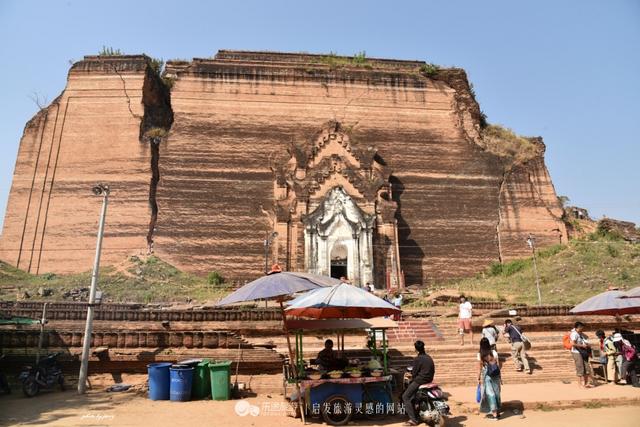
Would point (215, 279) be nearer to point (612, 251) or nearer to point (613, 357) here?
point (613, 357)

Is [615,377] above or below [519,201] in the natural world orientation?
below

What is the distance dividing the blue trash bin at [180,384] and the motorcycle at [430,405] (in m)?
4.41

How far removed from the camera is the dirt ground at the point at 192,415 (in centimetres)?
776

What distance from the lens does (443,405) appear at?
7711 mm

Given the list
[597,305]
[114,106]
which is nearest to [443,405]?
[597,305]

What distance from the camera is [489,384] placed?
323 inches

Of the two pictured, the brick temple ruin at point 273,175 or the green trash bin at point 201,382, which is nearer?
the green trash bin at point 201,382

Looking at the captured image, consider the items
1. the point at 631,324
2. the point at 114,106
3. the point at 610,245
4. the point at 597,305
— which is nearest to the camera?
the point at 597,305

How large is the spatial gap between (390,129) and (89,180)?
64.6 ft

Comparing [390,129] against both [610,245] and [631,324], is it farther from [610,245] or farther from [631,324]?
[631,324]

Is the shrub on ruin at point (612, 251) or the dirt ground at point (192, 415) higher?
the shrub on ruin at point (612, 251)

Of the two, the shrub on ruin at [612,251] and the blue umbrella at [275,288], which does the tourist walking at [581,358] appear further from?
the shrub on ruin at [612,251]

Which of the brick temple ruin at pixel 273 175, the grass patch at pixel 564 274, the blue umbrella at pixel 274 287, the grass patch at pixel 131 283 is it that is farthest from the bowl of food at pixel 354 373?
the brick temple ruin at pixel 273 175

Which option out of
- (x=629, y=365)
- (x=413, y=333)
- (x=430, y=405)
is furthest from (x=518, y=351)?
(x=430, y=405)
